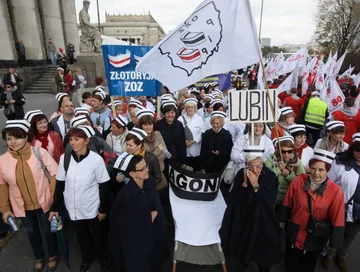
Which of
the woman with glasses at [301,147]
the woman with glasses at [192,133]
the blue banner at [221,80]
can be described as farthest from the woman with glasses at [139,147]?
the blue banner at [221,80]

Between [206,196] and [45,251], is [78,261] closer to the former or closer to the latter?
[45,251]

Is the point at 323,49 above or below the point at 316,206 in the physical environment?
above

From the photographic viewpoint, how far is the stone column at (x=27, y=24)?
1625cm

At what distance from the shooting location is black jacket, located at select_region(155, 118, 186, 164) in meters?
4.48

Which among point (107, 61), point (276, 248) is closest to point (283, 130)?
point (276, 248)

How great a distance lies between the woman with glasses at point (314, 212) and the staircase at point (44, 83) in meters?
16.8

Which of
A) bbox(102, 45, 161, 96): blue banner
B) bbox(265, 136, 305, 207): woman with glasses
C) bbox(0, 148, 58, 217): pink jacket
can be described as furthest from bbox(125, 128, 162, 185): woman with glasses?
bbox(102, 45, 161, 96): blue banner

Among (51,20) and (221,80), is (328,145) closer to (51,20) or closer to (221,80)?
(221,80)

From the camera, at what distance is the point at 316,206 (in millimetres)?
2547

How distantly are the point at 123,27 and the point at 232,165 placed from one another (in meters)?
93.7

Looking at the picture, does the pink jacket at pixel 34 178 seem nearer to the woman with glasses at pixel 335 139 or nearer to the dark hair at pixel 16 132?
the dark hair at pixel 16 132

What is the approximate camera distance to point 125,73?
471 cm

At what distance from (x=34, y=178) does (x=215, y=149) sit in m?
2.82

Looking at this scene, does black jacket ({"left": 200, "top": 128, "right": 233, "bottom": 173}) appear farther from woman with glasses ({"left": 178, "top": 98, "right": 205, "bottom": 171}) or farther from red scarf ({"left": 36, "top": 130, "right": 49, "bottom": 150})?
red scarf ({"left": 36, "top": 130, "right": 49, "bottom": 150})
